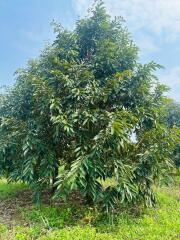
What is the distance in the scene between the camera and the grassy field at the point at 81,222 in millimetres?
6426

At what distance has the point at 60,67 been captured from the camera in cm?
801

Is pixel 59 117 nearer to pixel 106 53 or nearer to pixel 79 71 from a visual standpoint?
pixel 79 71

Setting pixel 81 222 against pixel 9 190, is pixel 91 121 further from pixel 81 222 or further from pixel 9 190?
pixel 9 190

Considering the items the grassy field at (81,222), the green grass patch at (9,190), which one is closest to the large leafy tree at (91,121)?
the grassy field at (81,222)

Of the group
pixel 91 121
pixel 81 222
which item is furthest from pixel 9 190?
pixel 91 121

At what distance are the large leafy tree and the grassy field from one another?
0.43 meters

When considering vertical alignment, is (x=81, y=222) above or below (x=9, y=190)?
below

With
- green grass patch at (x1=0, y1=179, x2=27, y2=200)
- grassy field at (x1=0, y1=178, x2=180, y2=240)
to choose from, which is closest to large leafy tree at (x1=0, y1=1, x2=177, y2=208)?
grassy field at (x1=0, y1=178, x2=180, y2=240)

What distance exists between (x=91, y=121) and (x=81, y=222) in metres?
2.40

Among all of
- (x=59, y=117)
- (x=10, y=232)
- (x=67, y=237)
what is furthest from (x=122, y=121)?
(x=10, y=232)

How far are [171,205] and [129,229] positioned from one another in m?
3.06

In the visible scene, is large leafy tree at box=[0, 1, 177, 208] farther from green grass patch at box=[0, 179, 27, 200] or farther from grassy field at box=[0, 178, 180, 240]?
green grass patch at box=[0, 179, 27, 200]

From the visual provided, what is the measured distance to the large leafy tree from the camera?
7.09 m

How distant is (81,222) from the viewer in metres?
7.34
